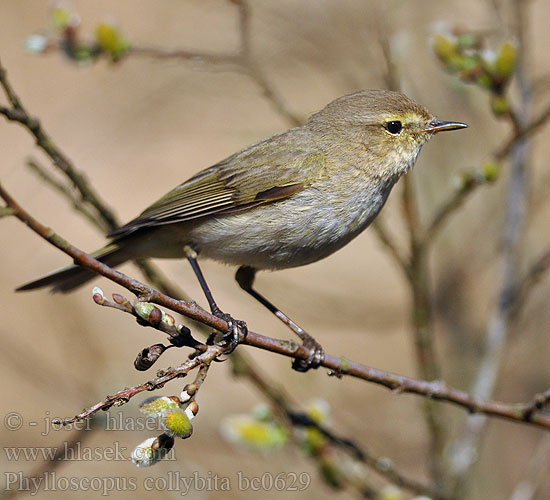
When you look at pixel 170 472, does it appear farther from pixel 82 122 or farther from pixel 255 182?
pixel 82 122

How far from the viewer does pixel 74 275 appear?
2.98 metres

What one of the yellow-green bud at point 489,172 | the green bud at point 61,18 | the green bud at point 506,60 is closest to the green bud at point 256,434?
the yellow-green bud at point 489,172

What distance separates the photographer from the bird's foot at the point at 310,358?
267cm

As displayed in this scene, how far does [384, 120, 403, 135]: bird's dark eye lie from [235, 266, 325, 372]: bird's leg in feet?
2.97

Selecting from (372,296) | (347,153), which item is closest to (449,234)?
(372,296)

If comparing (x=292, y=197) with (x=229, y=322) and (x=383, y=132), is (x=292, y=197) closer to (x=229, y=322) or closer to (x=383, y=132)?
(x=383, y=132)

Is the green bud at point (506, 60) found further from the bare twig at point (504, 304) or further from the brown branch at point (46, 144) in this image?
the brown branch at point (46, 144)

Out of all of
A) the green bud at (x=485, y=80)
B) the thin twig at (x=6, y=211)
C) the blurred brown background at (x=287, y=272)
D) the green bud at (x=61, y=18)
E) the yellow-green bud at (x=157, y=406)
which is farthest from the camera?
the blurred brown background at (x=287, y=272)

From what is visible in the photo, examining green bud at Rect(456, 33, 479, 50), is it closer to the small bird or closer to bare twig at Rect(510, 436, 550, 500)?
the small bird

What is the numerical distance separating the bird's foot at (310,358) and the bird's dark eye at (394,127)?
99cm

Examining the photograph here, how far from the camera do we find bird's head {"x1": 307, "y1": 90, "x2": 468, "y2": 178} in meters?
2.94

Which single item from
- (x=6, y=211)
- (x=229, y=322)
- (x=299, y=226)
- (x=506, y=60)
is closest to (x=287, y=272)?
(x=299, y=226)

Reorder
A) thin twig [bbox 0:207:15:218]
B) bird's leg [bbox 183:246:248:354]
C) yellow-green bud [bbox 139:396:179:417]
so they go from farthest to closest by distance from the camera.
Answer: bird's leg [bbox 183:246:248:354] → yellow-green bud [bbox 139:396:179:417] → thin twig [bbox 0:207:15:218]

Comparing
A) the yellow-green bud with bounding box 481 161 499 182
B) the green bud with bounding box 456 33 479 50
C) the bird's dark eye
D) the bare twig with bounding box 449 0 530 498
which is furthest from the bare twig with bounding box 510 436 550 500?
the green bud with bounding box 456 33 479 50
